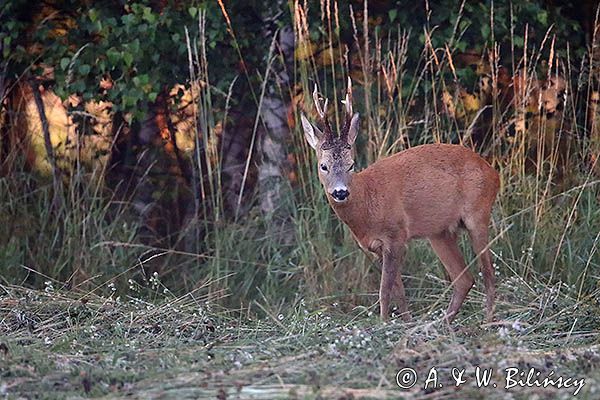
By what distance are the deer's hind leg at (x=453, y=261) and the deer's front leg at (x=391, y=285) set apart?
1.07 ft

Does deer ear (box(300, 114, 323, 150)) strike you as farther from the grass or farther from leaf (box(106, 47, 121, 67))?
leaf (box(106, 47, 121, 67))

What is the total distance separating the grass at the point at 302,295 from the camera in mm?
4871

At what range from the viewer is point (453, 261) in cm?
737

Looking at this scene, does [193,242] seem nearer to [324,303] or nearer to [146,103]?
[146,103]

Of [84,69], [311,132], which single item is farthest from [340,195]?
[84,69]

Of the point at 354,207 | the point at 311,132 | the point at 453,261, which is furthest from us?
the point at 453,261

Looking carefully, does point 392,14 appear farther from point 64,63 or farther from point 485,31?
point 64,63

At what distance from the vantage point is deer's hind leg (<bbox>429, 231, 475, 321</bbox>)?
7.20m

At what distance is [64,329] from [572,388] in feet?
9.29

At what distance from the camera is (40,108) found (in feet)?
32.5

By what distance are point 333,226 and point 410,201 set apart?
102cm

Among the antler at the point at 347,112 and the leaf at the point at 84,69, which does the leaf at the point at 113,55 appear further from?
the antler at the point at 347,112

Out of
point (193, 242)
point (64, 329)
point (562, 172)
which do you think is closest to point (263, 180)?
point (193, 242)

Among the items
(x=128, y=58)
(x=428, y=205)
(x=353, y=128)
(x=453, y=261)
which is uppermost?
(x=128, y=58)
